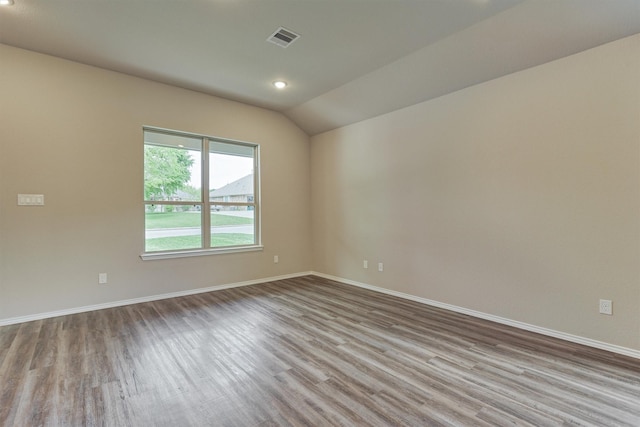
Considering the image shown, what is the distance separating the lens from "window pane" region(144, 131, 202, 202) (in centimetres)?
396

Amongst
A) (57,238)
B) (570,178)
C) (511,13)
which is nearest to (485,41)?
(511,13)

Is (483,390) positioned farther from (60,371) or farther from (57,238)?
(57,238)

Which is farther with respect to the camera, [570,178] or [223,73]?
[223,73]

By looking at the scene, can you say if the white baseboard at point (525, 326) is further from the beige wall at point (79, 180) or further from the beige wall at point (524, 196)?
the beige wall at point (79, 180)

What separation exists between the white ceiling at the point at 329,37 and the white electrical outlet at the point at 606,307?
2.15 metres

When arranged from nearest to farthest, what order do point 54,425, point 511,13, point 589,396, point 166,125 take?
point 54,425 → point 589,396 → point 511,13 → point 166,125

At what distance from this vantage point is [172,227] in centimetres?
414

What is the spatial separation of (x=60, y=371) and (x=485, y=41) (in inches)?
174

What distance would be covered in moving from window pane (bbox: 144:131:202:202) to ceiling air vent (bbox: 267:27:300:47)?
2.08 m

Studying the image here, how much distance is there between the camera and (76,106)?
3404 millimetres

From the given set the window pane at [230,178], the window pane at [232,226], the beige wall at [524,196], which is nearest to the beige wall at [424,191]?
the beige wall at [524,196]

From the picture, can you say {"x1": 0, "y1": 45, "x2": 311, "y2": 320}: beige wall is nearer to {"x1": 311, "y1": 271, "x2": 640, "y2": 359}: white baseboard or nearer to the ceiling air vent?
the ceiling air vent

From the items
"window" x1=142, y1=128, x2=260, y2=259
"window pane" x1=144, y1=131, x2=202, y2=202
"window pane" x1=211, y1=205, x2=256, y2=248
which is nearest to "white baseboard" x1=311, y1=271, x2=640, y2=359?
"window pane" x1=211, y1=205, x2=256, y2=248

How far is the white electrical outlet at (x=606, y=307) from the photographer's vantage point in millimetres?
2449
